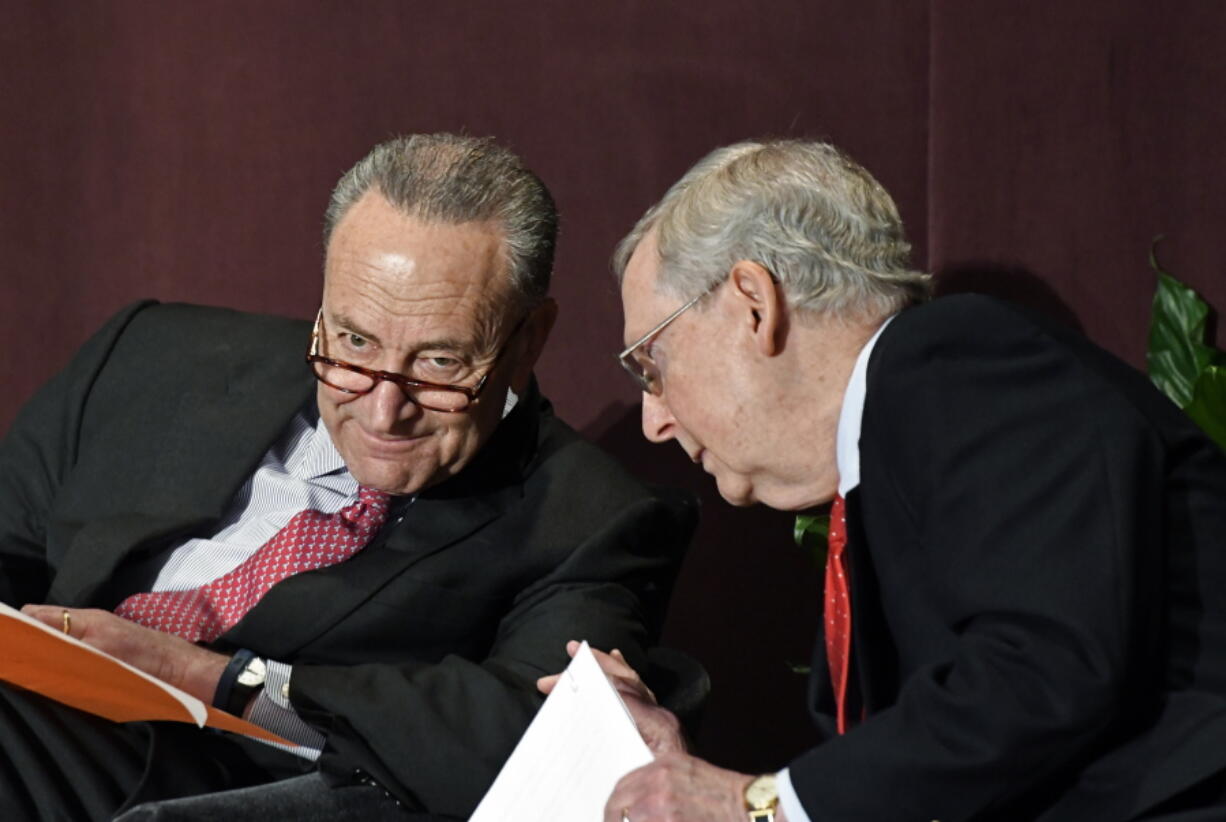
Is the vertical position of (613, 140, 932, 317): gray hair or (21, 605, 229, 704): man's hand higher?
(613, 140, 932, 317): gray hair

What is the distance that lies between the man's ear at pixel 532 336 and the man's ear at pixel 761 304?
2.05ft

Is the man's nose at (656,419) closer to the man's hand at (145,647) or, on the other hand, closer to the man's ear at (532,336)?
the man's ear at (532,336)

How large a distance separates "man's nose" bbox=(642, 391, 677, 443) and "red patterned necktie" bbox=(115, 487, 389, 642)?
553 mm

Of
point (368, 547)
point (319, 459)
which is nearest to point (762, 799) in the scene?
point (368, 547)

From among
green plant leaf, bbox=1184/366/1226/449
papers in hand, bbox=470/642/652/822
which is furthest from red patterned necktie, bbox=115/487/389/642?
green plant leaf, bbox=1184/366/1226/449

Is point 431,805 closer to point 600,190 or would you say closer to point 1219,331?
point 600,190

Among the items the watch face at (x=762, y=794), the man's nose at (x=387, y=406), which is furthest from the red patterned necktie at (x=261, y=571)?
the watch face at (x=762, y=794)

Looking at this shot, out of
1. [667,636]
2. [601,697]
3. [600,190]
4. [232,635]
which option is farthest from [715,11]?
[601,697]

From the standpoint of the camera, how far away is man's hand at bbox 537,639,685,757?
1.69 meters

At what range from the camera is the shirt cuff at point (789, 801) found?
54.7 inches

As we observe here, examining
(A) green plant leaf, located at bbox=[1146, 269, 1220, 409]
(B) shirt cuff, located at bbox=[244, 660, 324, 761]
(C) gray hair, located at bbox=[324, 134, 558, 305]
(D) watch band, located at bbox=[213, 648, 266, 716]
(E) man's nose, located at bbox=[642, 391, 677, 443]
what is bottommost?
(B) shirt cuff, located at bbox=[244, 660, 324, 761]

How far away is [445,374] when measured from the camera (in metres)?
2.09

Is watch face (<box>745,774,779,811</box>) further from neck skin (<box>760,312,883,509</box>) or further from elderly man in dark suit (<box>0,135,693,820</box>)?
elderly man in dark suit (<box>0,135,693,820</box>)

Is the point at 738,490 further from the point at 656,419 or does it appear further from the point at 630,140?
the point at 630,140
